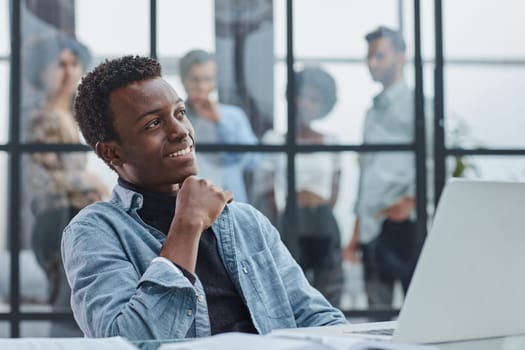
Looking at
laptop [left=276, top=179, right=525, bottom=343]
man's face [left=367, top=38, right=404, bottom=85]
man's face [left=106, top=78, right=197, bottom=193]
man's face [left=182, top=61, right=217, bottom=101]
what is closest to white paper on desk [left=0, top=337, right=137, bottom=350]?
laptop [left=276, top=179, right=525, bottom=343]

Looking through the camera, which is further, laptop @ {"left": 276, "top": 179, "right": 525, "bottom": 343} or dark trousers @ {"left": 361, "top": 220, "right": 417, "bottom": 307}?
dark trousers @ {"left": 361, "top": 220, "right": 417, "bottom": 307}

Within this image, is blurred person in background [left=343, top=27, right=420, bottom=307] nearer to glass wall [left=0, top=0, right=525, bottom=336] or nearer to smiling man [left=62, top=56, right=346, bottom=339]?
glass wall [left=0, top=0, right=525, bottom=336]

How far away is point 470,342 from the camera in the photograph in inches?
48.6

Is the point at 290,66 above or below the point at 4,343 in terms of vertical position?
above

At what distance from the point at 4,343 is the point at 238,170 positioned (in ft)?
9.21

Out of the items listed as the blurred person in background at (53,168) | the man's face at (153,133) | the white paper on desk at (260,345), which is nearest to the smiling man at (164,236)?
the man's face at (153,133)

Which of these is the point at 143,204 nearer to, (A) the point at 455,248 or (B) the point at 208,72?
(A) the point at 455,248

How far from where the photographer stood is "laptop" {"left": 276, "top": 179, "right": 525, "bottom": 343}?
3.72 feet

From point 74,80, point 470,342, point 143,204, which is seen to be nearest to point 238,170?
point 74,80

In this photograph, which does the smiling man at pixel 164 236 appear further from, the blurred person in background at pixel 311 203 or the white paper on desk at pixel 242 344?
the blurred person in background at pixel 311 203

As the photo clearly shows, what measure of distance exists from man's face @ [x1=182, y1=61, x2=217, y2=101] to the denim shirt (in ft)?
6.84

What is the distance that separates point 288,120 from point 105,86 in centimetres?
225

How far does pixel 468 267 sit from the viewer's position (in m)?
1.17

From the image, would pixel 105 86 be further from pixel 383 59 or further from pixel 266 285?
pixel 383 59
